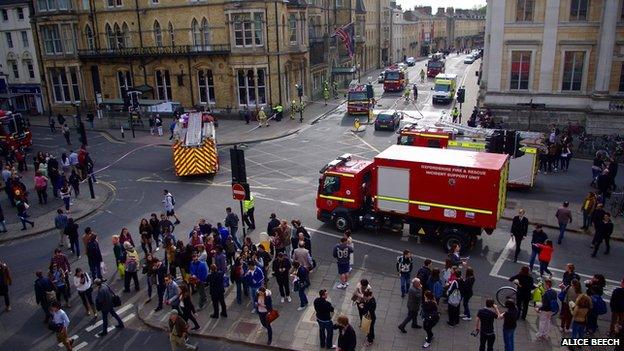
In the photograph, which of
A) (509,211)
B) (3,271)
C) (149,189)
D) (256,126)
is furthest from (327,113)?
(3,271)

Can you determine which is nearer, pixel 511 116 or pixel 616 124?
pixel 616 124

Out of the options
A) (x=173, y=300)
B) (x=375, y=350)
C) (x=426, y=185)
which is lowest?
(x=375, y=350)

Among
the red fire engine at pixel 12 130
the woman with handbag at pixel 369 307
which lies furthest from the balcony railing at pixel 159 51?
the woman with handbag at pixel 369 307

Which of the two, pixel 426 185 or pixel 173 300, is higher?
pixel 426 185

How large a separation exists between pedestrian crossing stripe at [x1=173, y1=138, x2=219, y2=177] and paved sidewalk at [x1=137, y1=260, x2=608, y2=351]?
1304 cm

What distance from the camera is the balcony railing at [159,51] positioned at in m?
43.5

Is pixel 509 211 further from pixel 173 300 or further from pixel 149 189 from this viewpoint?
pixel 149 189

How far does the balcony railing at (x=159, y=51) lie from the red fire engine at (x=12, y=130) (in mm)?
13892

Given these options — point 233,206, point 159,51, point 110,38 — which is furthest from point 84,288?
point 110,38

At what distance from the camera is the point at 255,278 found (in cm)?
1413

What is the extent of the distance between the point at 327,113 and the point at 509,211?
89.6ft

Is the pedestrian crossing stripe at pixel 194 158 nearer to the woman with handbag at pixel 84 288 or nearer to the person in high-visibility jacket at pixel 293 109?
the woman with handbag at pixel 84 288

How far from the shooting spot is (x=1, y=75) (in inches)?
2007

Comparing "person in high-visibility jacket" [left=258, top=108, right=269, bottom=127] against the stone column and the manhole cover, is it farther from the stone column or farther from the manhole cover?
the manhole cover
